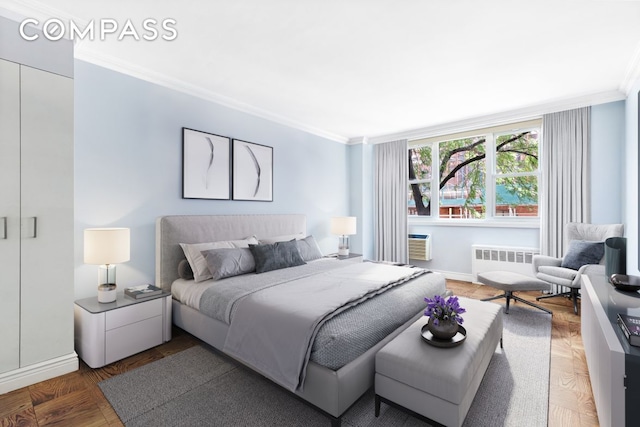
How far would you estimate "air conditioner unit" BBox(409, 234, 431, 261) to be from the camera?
5229 mm

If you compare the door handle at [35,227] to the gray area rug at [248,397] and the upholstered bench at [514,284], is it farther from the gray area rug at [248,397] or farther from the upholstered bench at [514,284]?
the upholstered bench at [514,284]

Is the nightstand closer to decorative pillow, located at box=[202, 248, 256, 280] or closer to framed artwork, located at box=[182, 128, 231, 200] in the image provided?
decorative pillow, located at box=[202, 248, 256, 280]

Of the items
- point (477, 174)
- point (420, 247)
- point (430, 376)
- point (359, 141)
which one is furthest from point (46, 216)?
point (477, 174)

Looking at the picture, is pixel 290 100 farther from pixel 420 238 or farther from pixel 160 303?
pixel 420 238

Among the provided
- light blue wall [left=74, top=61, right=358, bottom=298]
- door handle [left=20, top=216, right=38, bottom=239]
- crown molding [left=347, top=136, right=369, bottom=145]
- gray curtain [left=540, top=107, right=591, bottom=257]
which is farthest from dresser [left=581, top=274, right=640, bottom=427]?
crown molding [left=347, top=136, right=369, bottom=145]

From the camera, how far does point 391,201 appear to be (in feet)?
18.3

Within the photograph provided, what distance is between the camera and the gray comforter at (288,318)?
178cm

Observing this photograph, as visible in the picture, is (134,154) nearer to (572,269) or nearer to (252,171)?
(252,171)

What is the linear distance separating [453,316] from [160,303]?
93.2 inches

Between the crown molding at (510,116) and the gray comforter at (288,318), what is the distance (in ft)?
10.3

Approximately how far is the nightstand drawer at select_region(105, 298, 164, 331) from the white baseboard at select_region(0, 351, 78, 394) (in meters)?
0.33

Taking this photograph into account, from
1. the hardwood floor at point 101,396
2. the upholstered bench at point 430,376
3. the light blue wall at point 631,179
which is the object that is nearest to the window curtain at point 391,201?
the light blue wall at point 631,179

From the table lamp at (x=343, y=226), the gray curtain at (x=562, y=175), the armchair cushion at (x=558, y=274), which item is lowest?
the armchair cushion at (x=558, y=274)

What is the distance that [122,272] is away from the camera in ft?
9.48
